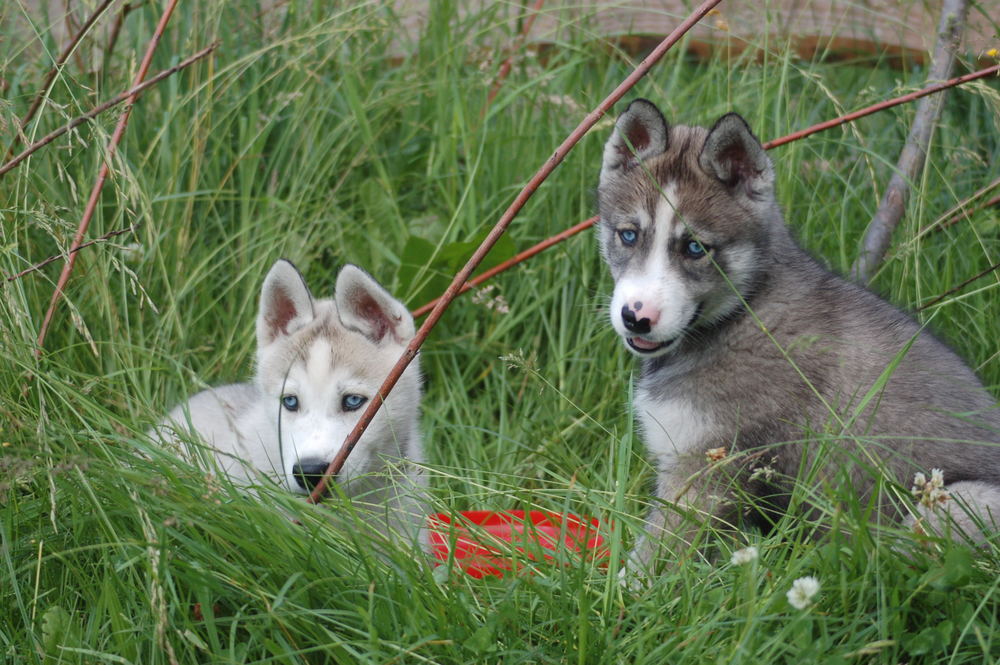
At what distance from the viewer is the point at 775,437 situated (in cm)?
329

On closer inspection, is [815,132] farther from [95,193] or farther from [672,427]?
[95,193]

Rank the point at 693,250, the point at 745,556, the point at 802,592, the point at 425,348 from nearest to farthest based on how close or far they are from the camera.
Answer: the point at 802,592
the point at 745,556
the point at 693,250
the point at 425,348


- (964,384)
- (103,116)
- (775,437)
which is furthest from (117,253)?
(964,384)

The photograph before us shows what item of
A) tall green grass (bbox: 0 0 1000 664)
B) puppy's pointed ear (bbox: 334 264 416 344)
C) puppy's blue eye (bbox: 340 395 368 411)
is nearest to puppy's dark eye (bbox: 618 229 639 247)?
tall green grass (bbox: 0 0 1000 664)

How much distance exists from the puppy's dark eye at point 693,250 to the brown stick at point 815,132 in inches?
21.5

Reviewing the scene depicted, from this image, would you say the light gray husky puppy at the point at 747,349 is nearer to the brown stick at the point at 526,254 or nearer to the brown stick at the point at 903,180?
the brown stick at the point at 526,254

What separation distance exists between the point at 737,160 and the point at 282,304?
162 cm

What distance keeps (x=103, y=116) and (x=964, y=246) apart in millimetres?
3387

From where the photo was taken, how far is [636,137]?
3684mm

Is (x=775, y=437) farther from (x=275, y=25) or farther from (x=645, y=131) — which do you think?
(x=275, y=25)

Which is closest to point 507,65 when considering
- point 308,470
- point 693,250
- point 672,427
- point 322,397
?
point 693,250

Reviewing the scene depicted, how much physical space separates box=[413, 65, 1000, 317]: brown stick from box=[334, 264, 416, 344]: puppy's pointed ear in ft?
0.84

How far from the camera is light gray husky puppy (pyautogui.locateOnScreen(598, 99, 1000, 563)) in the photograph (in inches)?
127

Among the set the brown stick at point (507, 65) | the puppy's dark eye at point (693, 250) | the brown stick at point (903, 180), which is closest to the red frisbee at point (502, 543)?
the puppy's dark eye at point (693, 250)
